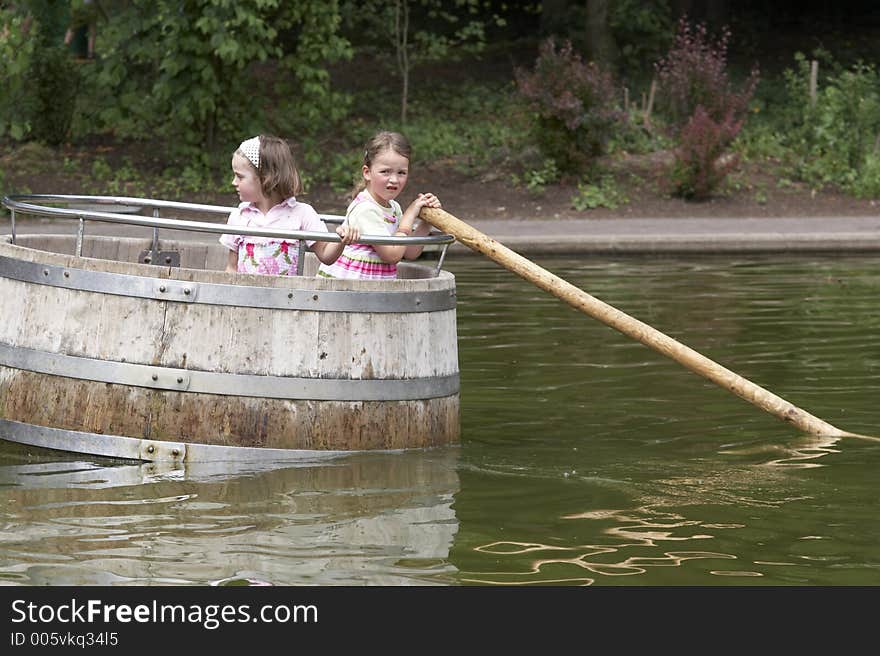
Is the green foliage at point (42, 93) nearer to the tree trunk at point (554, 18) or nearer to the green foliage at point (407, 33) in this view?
the green foliage at point (407, 33)

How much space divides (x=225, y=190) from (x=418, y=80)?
816cm

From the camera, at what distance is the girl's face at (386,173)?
717cm

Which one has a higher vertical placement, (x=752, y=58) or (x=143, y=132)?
(x=752, y=58)

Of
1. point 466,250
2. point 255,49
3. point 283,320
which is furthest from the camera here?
point 255,49

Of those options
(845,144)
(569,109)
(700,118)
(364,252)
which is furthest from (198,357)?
(845,144)

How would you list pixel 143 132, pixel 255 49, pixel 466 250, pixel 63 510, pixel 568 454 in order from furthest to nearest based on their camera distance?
pixel 143 132
pixel 255 49
pixel 466 250
pixel 568 454
pixel 63 510

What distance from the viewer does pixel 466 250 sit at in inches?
643

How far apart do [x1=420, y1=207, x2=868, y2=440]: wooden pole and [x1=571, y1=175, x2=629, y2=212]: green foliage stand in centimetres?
1131

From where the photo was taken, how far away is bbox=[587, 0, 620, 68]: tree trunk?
2606 centimetres

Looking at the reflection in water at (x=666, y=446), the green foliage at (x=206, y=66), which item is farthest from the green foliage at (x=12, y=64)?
the reflection in water at (x=666, y=446)

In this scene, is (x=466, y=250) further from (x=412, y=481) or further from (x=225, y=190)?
(x=412, y=481)

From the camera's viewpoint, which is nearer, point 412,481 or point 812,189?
point 412,481

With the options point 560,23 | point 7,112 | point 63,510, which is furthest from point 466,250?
point 560,23

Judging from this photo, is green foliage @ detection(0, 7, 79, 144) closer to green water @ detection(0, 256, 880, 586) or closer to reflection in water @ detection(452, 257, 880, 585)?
reflection in water @ detection(452, 257, 880, 585)
